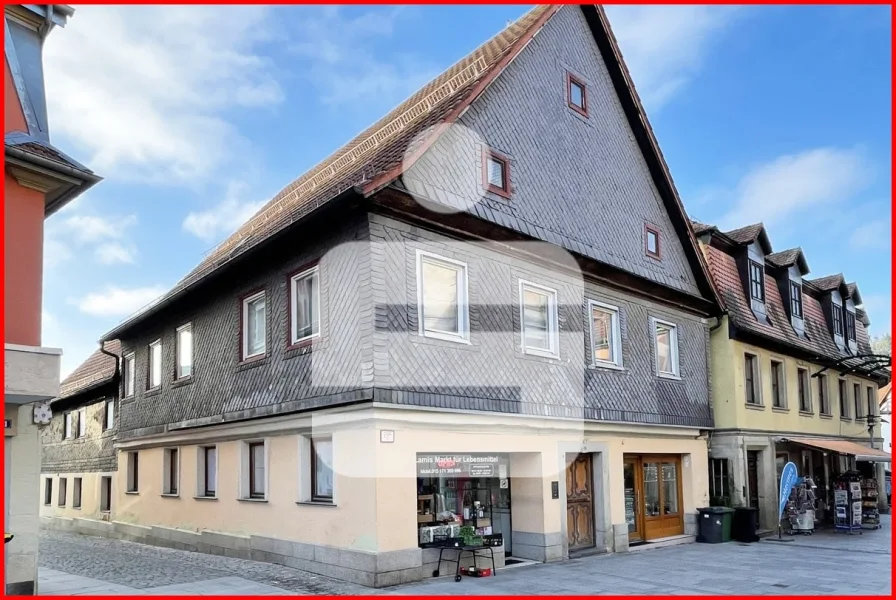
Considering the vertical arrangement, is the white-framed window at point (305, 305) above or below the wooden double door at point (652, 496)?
above

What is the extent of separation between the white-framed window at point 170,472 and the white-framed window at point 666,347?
11202 mm

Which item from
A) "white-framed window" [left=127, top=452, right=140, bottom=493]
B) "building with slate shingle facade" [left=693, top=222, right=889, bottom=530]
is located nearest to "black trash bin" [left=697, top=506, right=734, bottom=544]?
"building with slate shingle facade" [left=693, top=222, right=889, bottom=530]

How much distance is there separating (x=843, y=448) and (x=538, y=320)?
13.6 m

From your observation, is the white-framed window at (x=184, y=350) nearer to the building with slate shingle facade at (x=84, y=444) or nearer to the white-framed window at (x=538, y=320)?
the building with slate shingle facade at (x=84, y=444)

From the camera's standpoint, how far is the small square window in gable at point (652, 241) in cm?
1878

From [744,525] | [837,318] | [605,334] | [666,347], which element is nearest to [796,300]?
[837,318]

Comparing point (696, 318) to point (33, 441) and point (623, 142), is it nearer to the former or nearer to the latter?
point (623, 142)

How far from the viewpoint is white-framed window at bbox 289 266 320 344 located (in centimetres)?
1355

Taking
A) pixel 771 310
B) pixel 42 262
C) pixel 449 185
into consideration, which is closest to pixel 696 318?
pixel 771 310

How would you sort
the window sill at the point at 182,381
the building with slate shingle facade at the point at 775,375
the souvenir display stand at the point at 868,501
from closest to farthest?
the window sill at the point at 182,381, the building with slate shingle facade at the point at 775,375, the souvenir display stand at the point at 868,501

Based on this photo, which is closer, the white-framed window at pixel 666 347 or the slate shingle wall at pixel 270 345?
the slate shingle wall at pixel 270 345

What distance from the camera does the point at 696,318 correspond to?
811 inches

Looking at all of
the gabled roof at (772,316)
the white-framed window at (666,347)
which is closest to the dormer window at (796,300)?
the gabled roof at (772,316)

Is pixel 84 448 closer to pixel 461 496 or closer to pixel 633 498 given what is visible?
pixel 461 496
